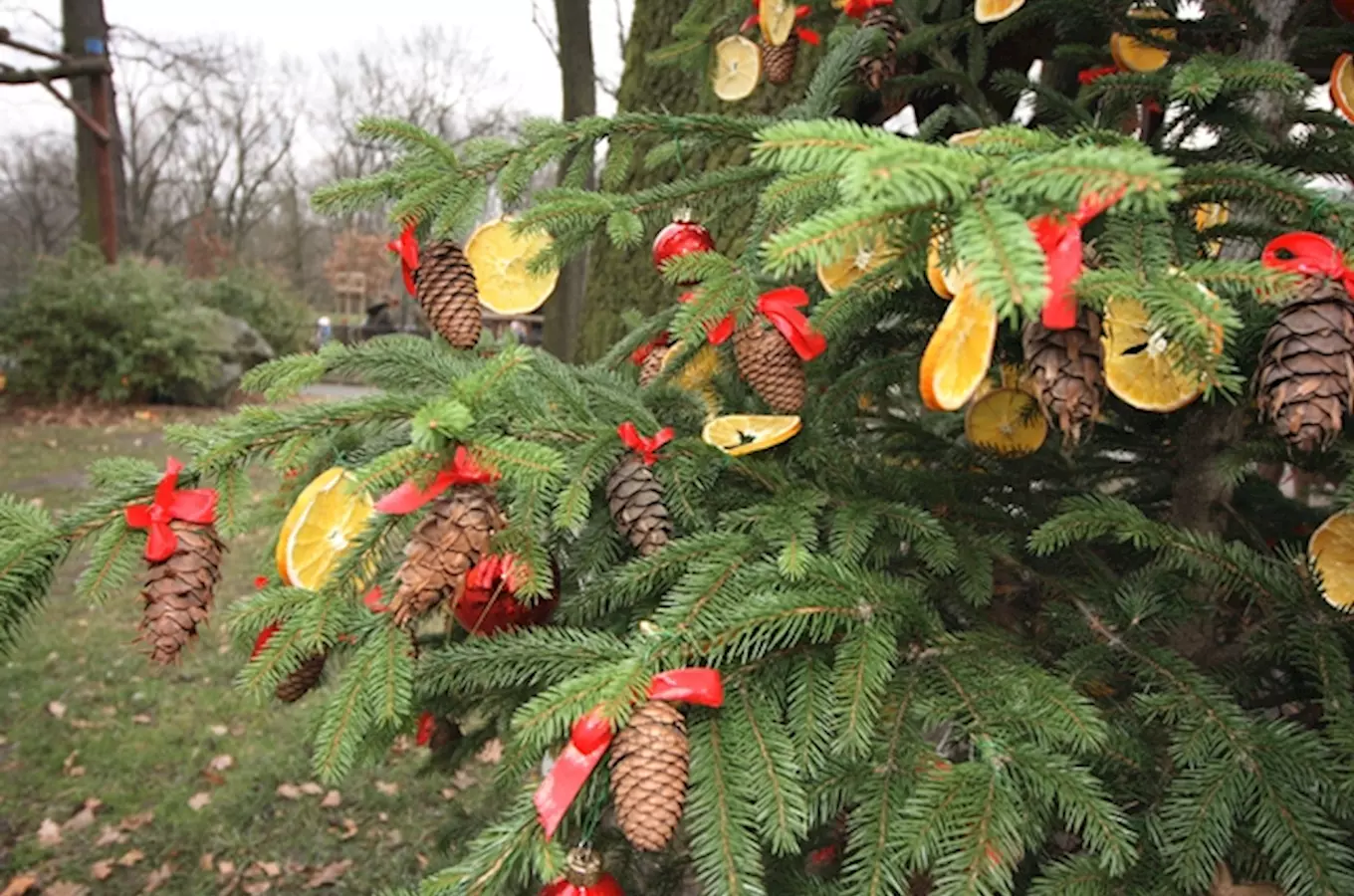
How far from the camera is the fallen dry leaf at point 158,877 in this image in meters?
3.19

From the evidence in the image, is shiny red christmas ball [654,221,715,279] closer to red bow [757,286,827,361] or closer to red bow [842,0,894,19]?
red bow [757,286,827,361]

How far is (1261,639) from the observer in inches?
56.5

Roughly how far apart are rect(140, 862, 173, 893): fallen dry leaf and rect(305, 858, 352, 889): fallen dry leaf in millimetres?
520

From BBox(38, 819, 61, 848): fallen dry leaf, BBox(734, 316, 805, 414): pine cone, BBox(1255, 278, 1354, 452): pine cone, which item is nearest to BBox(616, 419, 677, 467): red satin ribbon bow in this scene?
BBox(734, 316, 805, 414): pine cone

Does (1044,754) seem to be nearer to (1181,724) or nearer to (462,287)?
(1181,724)

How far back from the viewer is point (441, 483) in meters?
1.05

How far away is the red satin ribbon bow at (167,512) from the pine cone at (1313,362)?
1.31m

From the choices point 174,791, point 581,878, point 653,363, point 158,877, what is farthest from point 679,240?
point 174,791

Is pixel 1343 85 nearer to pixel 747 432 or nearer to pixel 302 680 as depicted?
pixel 747 432

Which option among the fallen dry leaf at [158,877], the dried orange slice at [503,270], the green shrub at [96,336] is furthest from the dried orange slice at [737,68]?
the green shrub at [96,336]

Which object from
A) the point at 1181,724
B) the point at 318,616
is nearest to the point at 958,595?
the point at 1181,724

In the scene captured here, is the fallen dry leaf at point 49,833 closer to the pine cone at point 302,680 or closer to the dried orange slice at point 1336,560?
the pine cone at point 302,680

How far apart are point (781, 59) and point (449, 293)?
46.8 inches

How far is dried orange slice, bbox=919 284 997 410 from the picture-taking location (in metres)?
0.89
